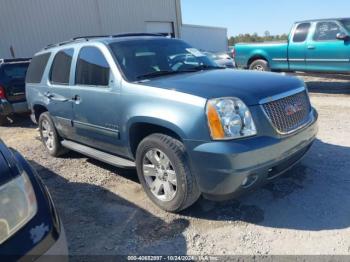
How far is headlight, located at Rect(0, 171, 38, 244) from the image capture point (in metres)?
1.93

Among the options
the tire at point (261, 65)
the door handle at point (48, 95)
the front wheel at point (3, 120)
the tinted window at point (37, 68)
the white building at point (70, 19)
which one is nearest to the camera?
the door handle at point (48, 95)

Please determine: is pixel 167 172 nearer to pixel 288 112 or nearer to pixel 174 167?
pixel 174 167

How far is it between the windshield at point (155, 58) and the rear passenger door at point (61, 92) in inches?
39.2

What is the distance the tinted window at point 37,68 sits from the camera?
5.75 m

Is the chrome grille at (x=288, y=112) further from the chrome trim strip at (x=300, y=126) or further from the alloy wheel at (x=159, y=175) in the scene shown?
the alloy wheel at (x=159, y=175)

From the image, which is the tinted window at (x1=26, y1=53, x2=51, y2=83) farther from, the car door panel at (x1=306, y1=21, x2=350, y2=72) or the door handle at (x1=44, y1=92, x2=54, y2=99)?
the car door panel at (x1=306, y1=21, x2=350, y2=72)

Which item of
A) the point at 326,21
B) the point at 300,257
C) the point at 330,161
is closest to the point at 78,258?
the point at 300,257

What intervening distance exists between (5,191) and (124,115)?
2.01 metres

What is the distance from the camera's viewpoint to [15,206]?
6.56ft

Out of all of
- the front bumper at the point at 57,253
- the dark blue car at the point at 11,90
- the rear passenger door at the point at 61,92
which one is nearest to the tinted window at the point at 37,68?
the rear passenger door at the point at 61,92

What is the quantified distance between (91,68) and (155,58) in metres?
0.82

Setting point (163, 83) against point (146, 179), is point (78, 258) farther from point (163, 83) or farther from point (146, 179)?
point (163, 83)

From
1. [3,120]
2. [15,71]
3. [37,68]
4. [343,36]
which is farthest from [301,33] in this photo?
[3,120]

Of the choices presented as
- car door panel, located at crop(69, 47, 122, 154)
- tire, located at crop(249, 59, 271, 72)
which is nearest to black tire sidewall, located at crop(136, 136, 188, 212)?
car door panel, located at crop(69, 47, 122, 154)
